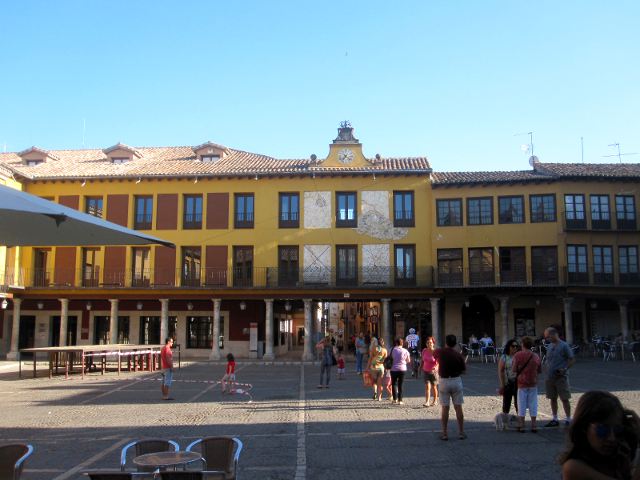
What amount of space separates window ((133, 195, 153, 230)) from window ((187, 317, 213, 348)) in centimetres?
620

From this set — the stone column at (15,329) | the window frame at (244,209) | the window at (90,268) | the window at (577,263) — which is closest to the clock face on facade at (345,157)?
the window frame at (244,209)

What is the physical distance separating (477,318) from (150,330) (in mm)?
19106

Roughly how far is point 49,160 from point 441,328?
26.9m

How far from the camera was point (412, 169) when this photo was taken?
112 ft

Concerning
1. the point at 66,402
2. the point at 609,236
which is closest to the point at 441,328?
the point at 609,236

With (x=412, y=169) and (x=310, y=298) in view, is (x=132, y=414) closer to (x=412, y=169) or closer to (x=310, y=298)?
(x=310, y=298)

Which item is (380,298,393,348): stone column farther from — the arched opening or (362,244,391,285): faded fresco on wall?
the arched opening

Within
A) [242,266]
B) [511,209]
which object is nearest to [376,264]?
[242,266]

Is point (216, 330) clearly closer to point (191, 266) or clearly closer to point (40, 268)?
point (191, 266)

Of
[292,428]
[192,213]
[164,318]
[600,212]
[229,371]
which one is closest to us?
[292,428]

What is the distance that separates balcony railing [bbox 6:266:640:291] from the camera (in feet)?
107

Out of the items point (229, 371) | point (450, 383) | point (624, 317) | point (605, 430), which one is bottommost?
point (229, 371)

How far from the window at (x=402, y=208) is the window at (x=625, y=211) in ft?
36.8

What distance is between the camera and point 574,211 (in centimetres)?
3309
